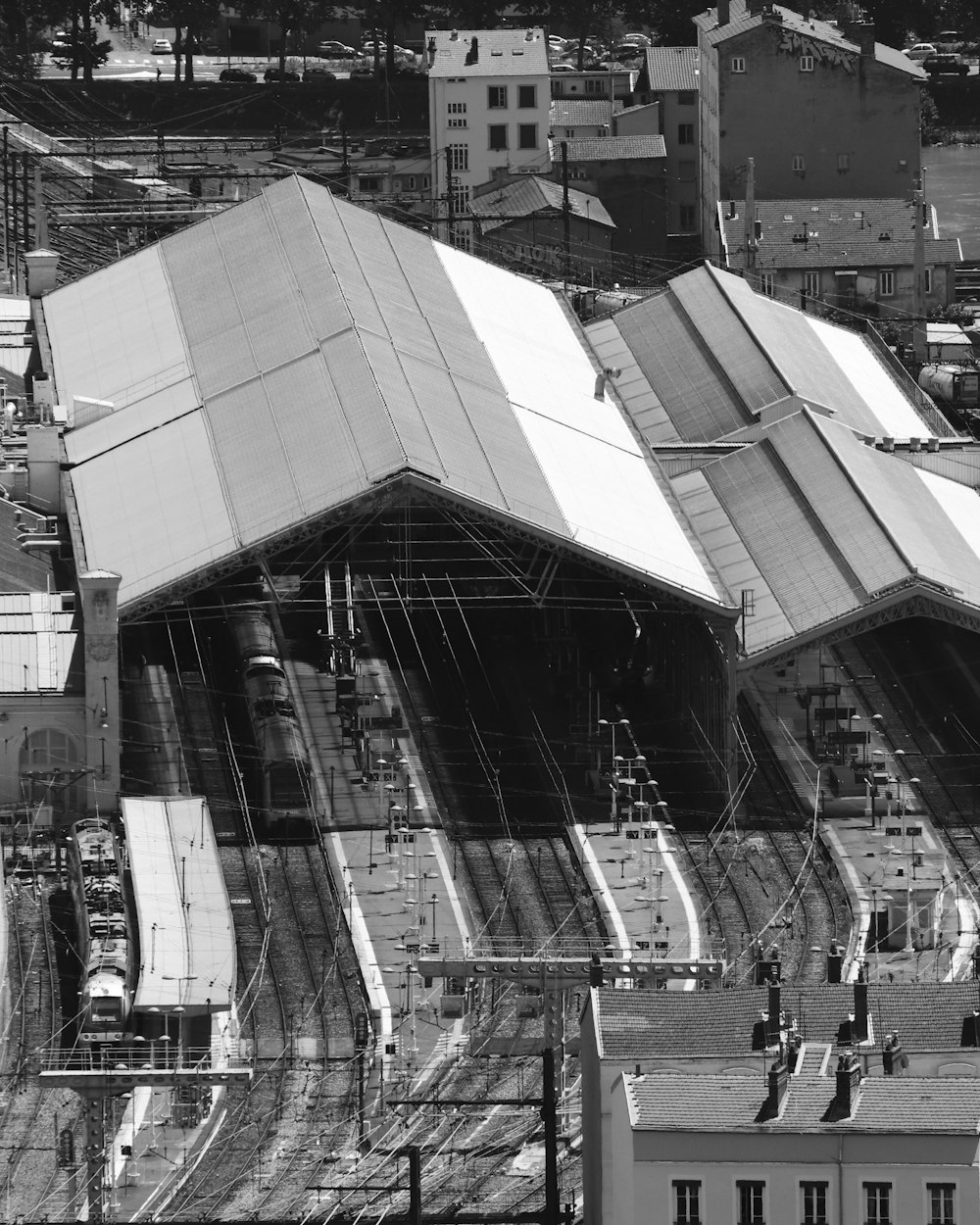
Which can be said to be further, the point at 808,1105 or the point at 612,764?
the point at 612,764

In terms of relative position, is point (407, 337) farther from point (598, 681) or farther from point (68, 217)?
point (68, 217)

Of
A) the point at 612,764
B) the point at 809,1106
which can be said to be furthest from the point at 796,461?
the point at 809,1106

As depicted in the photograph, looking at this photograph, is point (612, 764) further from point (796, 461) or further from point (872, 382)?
point (872, 382)

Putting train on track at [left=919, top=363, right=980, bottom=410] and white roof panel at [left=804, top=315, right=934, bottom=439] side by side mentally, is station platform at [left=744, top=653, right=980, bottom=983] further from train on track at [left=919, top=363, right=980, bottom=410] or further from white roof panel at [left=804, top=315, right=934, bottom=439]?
train on track at [left=919, top=363, right=980, bottom=410]

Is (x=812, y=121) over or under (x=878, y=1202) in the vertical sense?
over

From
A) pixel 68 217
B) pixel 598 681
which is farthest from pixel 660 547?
pixel 68 217

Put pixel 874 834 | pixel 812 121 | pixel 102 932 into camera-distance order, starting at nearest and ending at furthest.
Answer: pixel 102 932 < pixel 874 834 < pixel 812 121

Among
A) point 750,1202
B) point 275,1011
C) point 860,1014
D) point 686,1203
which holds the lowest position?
point 275,1011

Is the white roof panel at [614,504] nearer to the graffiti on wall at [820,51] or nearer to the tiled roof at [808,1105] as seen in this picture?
the tiled roof at [808,1105]

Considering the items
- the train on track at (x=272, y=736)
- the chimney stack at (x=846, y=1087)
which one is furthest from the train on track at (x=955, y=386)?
the chimney stack at (x=846, y=1087)
